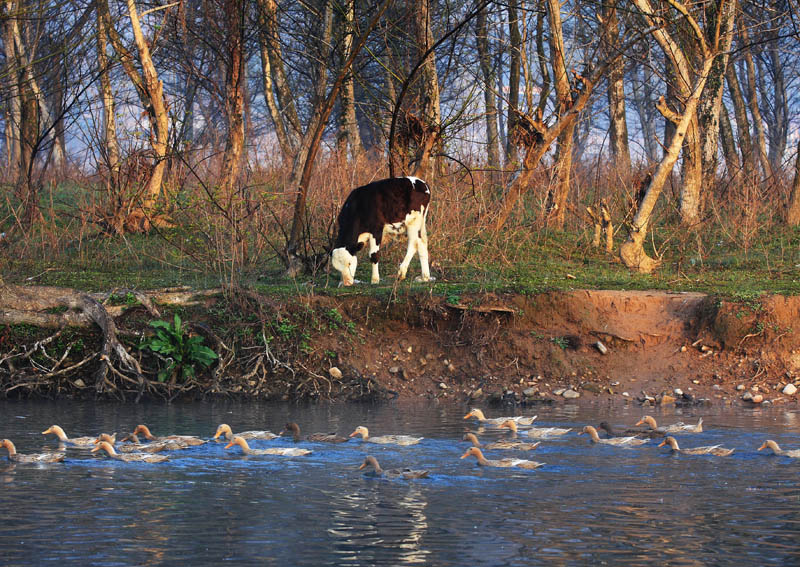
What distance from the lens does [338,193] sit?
21.5 meters

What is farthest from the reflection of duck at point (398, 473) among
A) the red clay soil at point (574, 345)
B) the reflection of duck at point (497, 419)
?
the red clay soil at point (574, 345)

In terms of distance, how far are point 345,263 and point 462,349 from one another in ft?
8.99

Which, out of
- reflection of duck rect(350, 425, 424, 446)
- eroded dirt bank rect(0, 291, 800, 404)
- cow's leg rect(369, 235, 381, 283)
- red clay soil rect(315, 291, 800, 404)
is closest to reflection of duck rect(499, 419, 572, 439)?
reflection of duck rect(350, 425, 424, 446)

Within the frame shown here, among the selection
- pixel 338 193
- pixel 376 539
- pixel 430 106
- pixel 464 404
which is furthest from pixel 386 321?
pixel 376 539

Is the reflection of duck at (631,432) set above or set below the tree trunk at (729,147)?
below

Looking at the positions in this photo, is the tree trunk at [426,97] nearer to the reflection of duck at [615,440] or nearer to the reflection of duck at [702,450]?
the reflection of duck at [615,440]

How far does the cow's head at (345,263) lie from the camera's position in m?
17.6

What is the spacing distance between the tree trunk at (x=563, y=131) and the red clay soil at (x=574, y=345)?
6.20 m

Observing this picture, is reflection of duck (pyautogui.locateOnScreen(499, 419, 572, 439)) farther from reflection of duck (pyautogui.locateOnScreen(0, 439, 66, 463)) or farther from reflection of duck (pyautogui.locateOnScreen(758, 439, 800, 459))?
reflection of duck (pyautogui.locateOnScreen(0, 439, 66, 463))

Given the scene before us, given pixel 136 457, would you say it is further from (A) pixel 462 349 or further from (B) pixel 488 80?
(B) pixel 488 80

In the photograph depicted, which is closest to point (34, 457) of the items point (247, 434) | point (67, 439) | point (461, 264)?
point (67, 439)

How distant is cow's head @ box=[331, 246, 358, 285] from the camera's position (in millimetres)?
17625

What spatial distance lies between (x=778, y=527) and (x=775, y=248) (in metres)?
15.7

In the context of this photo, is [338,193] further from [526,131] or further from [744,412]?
[744,412]
